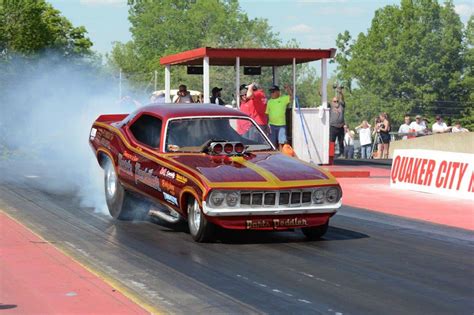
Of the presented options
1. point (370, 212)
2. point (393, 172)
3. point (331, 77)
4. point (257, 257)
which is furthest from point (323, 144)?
point (331, 77)

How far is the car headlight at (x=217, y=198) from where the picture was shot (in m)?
10.9

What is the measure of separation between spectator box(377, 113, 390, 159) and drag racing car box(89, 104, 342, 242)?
18.7m

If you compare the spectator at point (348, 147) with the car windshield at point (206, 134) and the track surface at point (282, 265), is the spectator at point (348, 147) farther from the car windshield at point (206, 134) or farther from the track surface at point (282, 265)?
the car windshield at point (206, 134)

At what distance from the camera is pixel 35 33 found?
111 feet

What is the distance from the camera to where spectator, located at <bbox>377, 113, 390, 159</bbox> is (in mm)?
31728

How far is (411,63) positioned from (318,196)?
9991cm

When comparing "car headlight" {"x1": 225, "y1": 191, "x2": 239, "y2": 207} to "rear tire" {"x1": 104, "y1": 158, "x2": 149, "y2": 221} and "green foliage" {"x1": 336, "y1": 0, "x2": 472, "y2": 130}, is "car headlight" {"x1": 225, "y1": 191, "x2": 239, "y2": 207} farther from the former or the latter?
"green foliage" {"x1": 336, "y1": 0, "x2": 472, "y2": 130}

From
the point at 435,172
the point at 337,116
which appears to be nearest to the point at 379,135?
the point at 337,116

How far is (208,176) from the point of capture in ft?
36.4

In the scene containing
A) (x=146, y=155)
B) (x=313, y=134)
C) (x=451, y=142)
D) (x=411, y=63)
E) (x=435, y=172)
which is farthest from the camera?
(x=411, y=63)

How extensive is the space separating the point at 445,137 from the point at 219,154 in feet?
66.1

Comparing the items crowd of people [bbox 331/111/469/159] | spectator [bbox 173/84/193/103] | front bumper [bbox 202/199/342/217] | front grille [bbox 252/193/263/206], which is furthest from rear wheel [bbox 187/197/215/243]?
crowd of people [bbox 331/111/469/159]

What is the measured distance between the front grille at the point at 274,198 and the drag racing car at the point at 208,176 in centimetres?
1

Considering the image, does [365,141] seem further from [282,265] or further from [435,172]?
[282,265]
